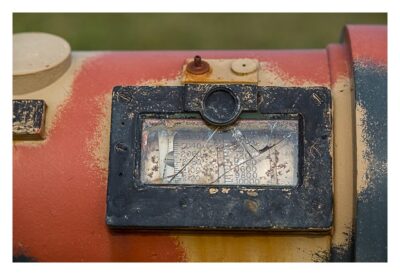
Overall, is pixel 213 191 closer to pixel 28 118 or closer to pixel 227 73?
pixel 227 73

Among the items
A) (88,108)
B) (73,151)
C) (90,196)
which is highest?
(88,108)

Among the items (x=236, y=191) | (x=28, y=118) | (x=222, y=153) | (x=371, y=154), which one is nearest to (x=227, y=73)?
(x=222, y=153)

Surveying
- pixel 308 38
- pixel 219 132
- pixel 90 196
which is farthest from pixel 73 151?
pixel 308 38

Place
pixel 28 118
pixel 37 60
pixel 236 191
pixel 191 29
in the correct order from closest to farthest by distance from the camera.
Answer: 1. pixel 236 191
2. pixel 28 118
3. pixel 37 60
4. pixel 191 29

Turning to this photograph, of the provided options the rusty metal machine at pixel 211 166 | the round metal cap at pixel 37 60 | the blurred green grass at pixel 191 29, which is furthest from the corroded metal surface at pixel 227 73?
the blurred green grass at pixel 191 29

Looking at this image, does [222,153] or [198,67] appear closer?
[222,153]

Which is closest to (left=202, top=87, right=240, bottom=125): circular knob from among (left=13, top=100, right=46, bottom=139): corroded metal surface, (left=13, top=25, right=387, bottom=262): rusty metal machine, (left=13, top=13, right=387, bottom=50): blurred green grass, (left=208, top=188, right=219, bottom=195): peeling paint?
(left=13, top=25, right=387, bottom=262): rusty metal machine

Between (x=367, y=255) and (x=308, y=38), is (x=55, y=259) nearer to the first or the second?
(x=367, y=255)
